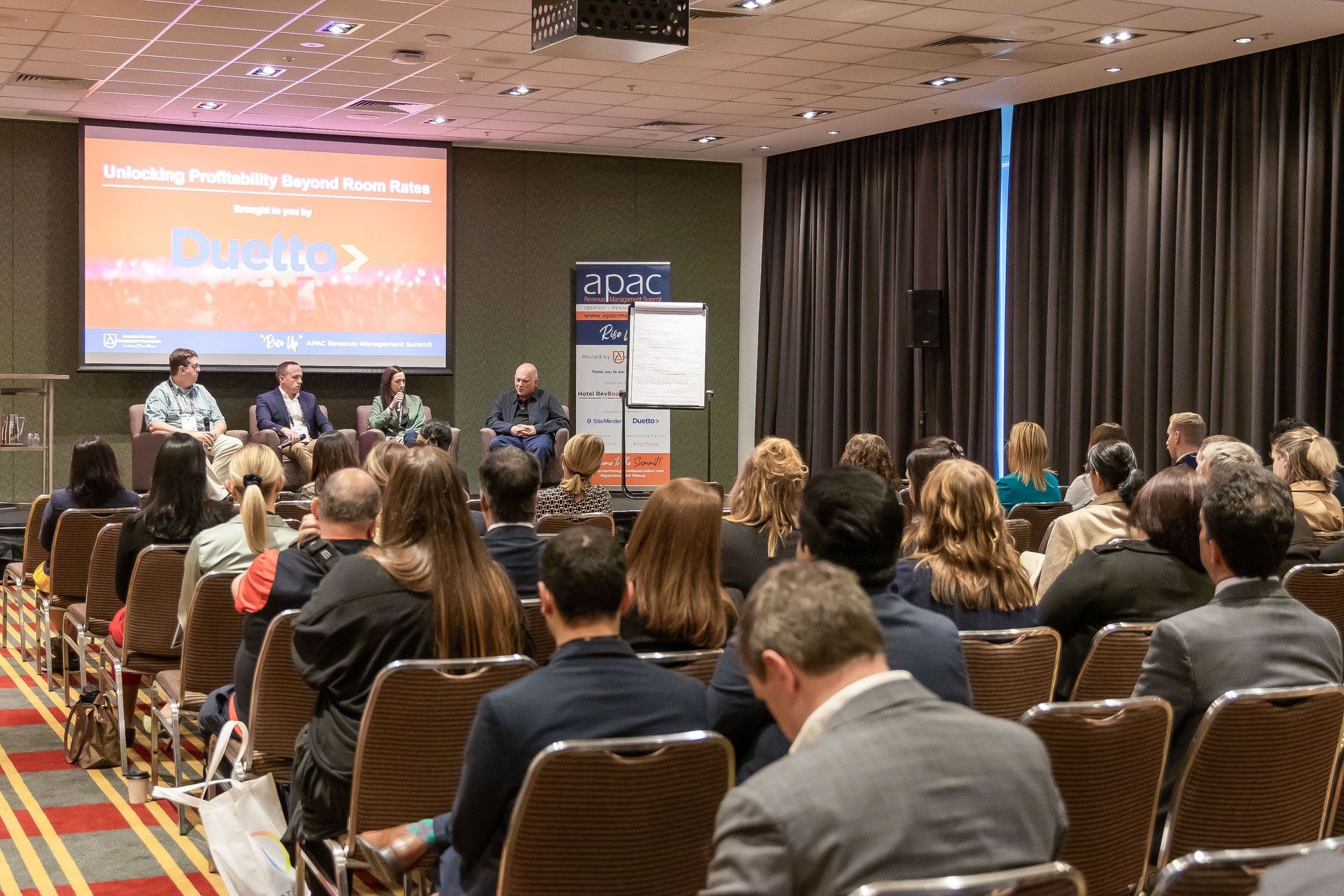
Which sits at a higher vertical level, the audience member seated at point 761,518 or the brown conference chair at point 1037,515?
the audience member seated at point 761,518

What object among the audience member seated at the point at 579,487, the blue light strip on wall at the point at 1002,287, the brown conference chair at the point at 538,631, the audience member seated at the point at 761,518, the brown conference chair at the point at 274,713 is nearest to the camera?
the brown conference chair at the point at 274,713

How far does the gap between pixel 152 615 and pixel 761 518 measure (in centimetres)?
206

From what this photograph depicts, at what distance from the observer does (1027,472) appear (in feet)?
22.5

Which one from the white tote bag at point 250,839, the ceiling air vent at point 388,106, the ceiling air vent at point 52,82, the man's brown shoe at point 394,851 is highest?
the ceiling air vent at point 388,106

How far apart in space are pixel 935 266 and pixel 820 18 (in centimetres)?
438

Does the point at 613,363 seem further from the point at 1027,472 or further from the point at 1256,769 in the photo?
the point at 1256,769

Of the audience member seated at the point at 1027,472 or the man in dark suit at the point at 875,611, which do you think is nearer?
the man in dark suit at the point at 875,611

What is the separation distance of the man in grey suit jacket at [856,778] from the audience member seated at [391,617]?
4.86 feet

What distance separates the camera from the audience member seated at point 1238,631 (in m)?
2.67

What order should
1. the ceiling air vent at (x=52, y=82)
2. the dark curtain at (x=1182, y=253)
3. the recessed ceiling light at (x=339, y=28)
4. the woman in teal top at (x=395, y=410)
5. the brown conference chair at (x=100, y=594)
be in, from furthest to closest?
the woman in teal top at (x=395, y=410), the ceiling air vent at (x=52, y=82), the dark curtain at (x=1182, y=253), the recessed ceiling light at (x=339, y=28), the brown conference chair at (x=100, y=594)

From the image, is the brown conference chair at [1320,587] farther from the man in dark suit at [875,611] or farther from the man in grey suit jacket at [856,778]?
the man in grey suit jacket at [856,778]

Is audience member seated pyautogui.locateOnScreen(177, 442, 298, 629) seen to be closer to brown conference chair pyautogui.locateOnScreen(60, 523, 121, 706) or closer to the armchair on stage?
brown conference chair pyautogui.locateOnScreen(60, 523, 121, 706)

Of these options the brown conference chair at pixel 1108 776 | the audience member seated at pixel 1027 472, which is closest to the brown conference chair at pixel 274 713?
the brown conference chair at pixel 1108 776

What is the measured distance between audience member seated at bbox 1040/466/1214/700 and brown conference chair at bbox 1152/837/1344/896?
6.04 ft
